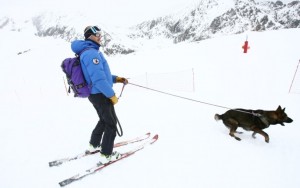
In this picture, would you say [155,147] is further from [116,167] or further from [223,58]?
[223,58]

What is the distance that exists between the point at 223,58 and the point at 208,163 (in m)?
12.1

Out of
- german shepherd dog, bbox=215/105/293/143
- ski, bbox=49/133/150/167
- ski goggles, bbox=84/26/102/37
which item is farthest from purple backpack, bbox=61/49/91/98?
german shepherd dog, bbox=215/105/293/143

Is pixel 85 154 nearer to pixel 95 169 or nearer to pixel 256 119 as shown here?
pixel 95 169

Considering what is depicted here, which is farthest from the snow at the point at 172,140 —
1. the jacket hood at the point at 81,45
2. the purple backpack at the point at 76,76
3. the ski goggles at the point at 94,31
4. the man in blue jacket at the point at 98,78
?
the ski goggles at the point at 94,31

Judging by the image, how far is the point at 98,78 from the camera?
Answer: 128 inches

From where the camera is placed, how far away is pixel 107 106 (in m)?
3.56

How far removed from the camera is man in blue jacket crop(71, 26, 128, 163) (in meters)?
3.23

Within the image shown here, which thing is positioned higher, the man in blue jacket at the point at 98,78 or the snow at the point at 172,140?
the man in blue jacket at the point at 98,78

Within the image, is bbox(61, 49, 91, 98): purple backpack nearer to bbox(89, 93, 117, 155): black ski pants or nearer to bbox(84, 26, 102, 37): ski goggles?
bbox(89, 93, 117, 155): black ski pants

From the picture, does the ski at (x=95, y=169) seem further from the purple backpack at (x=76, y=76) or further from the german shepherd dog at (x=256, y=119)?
the german shepherd dog at (x=256, y=119)

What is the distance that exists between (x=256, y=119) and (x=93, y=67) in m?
3.73

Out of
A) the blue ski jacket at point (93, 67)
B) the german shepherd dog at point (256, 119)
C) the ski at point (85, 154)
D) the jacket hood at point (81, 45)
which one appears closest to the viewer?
the blue ski jacket at point (93, 67)

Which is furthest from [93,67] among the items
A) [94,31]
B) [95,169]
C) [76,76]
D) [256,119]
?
[256,119]

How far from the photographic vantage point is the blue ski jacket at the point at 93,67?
10.6 ft
